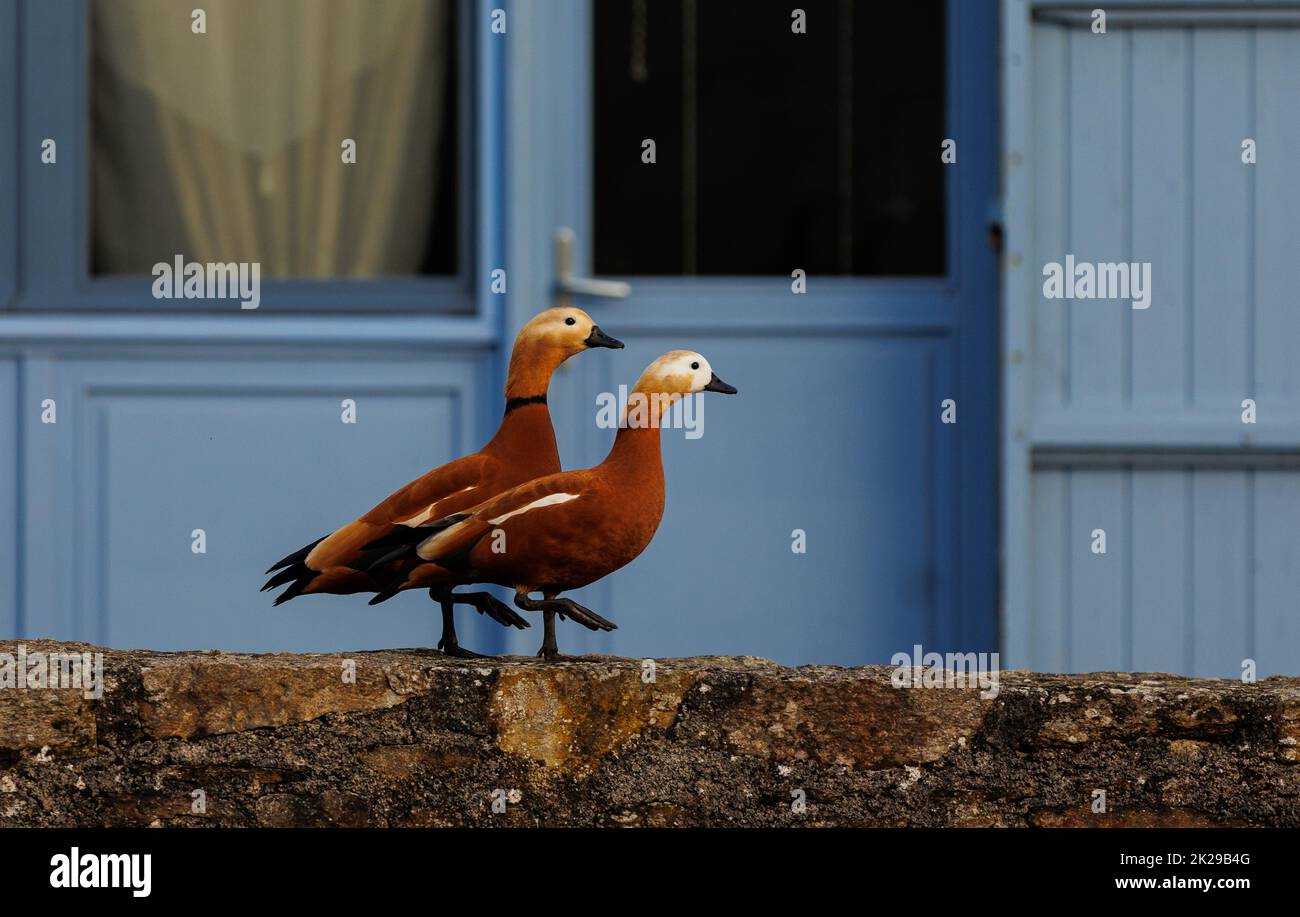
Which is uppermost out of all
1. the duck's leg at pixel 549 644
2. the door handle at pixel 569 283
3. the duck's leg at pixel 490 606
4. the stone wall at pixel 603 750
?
the door handle at pixel 569 283

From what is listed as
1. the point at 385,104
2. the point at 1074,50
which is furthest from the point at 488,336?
the point at 1074,50

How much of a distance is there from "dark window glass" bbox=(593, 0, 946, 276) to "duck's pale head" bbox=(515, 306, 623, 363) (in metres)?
1.53

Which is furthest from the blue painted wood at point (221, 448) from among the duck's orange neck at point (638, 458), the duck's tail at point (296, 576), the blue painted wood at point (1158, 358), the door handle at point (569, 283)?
the duck's orange neck at point (638, 458)

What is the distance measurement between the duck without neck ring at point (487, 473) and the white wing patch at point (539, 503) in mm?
48

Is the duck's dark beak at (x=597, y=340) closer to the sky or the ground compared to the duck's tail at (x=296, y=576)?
closer to the sky

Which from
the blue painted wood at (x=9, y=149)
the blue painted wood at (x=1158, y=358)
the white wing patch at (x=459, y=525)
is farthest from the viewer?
the blue painted wood at (x=9, y=149)

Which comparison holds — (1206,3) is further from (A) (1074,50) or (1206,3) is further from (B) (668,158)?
(B) (668,158)

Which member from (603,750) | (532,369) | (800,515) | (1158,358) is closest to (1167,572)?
(1158,358)

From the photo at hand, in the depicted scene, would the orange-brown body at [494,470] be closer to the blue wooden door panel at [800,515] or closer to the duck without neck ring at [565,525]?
the duck without neck ring at [565,525]

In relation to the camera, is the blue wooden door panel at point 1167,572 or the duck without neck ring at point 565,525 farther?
the blue wooden door panel at point 1167,572

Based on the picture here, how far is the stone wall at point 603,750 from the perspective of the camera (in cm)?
183

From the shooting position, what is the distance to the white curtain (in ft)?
11.2

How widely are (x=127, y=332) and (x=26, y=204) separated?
0.35m

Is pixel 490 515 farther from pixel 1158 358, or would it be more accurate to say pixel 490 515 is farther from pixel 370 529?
pixel 1158 358
